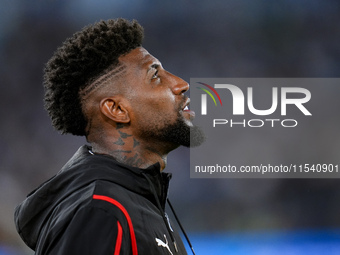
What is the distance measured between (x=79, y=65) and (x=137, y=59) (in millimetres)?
167

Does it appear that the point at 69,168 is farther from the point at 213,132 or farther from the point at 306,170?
the point at 306,170

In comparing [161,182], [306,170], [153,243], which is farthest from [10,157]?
[153,243]

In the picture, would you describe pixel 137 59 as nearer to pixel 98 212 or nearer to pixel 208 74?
pixel 98 212

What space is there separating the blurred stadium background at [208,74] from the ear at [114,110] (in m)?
2.10

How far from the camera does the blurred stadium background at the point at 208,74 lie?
11.0 feet

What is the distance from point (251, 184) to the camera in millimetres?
3408

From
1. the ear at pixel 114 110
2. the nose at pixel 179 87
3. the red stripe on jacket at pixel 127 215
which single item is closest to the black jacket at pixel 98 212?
the red stripe on jacket at pixel 127 215

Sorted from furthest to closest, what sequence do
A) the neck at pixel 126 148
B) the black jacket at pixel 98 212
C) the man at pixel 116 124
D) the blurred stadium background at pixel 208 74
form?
the blurred stadium background at pixel 208 74, the neck at pixel 126 148, the man at pixel 116 124, the black jacket at pixel 98 212

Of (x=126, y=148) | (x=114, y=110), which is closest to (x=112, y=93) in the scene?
(x=114, y=110)

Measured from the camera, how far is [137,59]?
1.40m

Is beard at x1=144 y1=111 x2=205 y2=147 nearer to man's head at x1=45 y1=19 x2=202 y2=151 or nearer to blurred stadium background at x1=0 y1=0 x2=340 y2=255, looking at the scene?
man's head at x1=45 y1=19 x2=202 y2=151

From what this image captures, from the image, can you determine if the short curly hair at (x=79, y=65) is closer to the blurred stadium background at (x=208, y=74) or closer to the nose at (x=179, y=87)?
the nose at (x=179, y=87)

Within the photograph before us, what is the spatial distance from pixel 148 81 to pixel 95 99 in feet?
0.51

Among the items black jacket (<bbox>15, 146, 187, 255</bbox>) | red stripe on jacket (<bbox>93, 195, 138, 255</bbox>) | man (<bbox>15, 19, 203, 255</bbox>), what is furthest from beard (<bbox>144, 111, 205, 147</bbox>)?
red stripe on jacket (<bbox>93, 195, 138, 255</bbox>)
